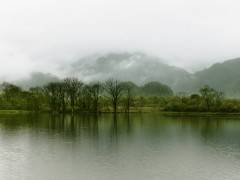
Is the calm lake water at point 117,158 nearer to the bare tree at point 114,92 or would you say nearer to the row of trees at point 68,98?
the row of trees at point 68,98

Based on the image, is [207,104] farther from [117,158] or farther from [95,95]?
[117,158]

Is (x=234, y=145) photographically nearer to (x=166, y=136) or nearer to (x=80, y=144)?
(x=166, y=136)

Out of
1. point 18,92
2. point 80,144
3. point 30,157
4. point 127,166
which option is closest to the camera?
point 127,166

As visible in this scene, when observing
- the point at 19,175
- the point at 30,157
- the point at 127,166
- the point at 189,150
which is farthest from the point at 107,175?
the point at 189,150

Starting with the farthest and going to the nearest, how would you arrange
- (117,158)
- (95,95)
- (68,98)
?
1. (68,98)
2. (95,95)
3. (117,158)

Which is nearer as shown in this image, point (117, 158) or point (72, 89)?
point (117, 158)

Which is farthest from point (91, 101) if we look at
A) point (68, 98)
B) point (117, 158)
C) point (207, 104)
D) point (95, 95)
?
point (117, 158)

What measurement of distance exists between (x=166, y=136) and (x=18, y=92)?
140 metres

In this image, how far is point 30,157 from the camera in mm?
46125

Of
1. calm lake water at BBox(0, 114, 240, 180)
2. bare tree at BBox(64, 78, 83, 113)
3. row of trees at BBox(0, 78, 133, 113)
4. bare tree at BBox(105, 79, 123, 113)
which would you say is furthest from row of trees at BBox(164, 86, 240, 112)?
calm lake water at BBox(0, 114, 240, 180)

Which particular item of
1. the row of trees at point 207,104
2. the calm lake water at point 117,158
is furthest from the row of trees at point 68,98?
the calm lake water at point 117,158

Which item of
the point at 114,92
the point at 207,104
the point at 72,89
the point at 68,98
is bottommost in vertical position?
the point at 207,104

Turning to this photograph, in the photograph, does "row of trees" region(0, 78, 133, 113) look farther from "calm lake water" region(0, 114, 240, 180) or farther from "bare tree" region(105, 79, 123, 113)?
"calm lake water" region(0, 114, 240, 180)

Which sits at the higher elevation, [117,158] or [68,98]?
[68,98]
